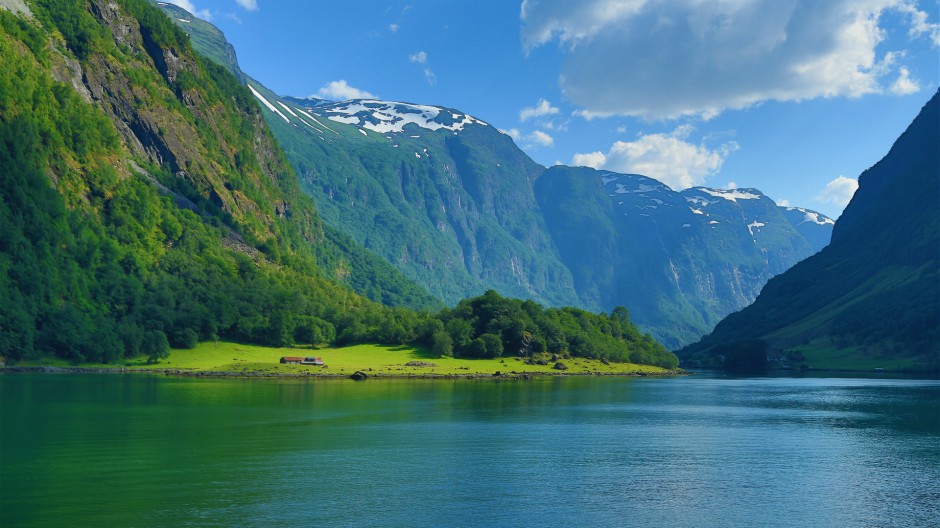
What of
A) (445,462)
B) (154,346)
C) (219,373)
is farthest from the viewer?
(154,346)

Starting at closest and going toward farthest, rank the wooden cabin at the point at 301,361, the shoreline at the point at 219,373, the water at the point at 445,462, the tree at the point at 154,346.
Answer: the water at the point at 445,462
the shoreline at the point at 219,373
the tree at the point at 154,346
the wooden cabin at the point at 301,361

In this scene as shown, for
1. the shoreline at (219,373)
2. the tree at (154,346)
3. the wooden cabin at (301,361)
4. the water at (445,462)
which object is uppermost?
the tree at (154,346)

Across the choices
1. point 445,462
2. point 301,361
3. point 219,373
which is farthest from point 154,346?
point 445,462

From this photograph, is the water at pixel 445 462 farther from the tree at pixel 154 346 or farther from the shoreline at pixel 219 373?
the tree at pixel 154 346

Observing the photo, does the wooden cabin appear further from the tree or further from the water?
the water

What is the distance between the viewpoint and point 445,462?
6619 cm

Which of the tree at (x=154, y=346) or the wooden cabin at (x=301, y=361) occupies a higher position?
the tree at (x=154, y=346)

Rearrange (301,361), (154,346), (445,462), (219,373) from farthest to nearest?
(301,361), (154,346), (219,373), (445,462)

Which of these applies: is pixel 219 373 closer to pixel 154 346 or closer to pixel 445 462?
pixel 154 346

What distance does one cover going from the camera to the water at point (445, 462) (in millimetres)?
48531

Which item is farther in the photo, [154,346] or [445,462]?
[154,346]

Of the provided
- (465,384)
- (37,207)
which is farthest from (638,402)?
(37,207)

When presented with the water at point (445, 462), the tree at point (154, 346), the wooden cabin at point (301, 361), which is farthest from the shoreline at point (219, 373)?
the water at point (445, 462)

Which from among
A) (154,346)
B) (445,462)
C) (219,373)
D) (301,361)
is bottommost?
(445,462)
